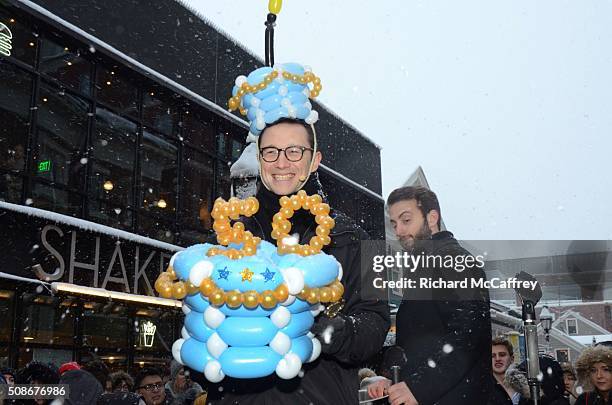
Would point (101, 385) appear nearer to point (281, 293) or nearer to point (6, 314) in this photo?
point (281, 293)

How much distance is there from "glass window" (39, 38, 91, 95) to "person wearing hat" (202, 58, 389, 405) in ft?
34.1

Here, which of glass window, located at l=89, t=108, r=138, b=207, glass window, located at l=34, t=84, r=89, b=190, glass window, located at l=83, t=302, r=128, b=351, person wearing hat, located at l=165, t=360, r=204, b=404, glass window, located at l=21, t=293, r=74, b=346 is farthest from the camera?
glass window, located at l=89, t=108, r=138, b=207

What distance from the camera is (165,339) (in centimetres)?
1475

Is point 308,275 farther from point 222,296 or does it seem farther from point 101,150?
point 101,150

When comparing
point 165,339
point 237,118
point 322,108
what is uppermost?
point 322,108

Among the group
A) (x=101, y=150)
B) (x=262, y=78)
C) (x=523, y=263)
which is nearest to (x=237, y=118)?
(x=101, y=150)

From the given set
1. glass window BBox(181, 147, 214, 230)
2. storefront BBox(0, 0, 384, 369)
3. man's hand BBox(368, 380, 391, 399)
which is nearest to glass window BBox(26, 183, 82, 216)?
storefront BBox(0, 0, 384, 369)

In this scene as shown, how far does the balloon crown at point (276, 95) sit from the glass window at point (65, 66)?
1036 centimetres

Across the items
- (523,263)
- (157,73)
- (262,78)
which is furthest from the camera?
(523,263)

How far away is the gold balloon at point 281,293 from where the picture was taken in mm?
2324

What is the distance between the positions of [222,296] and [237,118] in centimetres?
1517

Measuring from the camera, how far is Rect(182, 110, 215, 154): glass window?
632 inches

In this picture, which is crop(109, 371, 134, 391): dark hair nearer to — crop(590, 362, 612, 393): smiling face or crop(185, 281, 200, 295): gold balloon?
crop(590, 362, 612, 393): smiling face

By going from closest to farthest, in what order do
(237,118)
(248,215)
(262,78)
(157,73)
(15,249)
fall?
(248,215) < (262,78) < (15,249) < (157,73) < (237,118)
